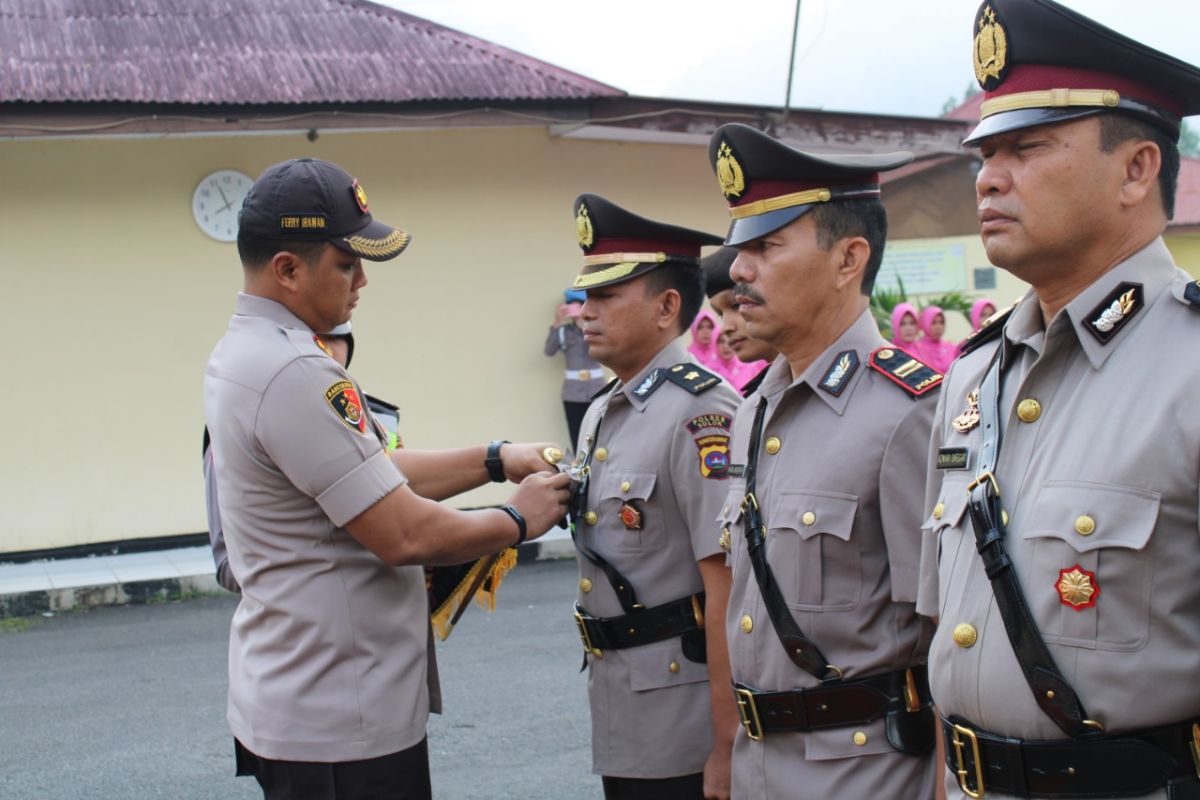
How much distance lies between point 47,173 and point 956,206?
9.77m

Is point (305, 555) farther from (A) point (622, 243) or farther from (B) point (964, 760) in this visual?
(B) point (964, 760)

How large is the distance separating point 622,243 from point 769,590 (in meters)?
1.28

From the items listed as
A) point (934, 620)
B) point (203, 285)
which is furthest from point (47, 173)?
point (934, 620)

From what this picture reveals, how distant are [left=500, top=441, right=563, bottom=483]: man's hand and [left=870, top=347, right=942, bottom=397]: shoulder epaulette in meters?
1.17

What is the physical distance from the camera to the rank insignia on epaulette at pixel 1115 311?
76.1 inches

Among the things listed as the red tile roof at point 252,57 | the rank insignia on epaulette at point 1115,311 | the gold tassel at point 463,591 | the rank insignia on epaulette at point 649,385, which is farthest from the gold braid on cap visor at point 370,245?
the red tile roof at point 252,57

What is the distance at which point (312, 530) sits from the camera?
2883 millimetres

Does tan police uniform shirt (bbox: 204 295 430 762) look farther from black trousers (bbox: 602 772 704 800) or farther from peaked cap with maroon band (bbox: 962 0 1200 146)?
peaked cap with maroon band (bbox: 962 0 1200 146)

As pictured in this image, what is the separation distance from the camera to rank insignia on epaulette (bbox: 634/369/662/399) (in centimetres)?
341

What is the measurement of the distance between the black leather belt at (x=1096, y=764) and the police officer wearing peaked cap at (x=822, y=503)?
1.84 feet

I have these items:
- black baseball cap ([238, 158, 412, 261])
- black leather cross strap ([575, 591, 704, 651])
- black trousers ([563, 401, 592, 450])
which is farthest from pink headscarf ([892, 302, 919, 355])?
black baseball cap ([238, 158, 412, 261])

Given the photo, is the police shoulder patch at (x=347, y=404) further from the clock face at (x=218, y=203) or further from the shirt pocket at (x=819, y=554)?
the clock face at (x=218, y=203)

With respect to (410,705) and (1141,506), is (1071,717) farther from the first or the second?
(410,705)

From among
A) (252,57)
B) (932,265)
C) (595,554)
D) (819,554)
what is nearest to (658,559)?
(595,554)
